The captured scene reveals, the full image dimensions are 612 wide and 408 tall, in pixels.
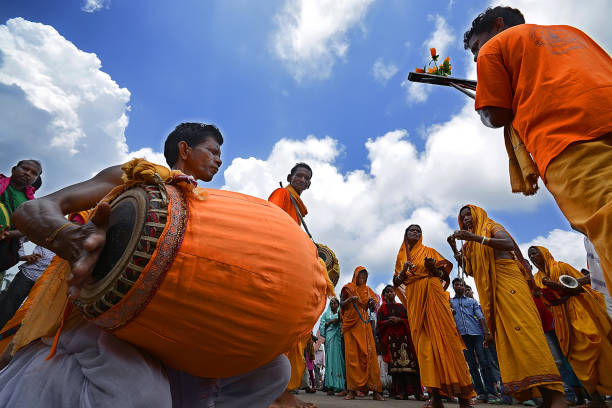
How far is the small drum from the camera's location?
5102mm

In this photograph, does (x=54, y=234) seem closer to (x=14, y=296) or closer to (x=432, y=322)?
(x=14, y=296)

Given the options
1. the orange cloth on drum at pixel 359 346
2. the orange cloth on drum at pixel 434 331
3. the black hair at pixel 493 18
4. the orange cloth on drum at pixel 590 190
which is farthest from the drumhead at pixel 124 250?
the orange cloth on drum at pixel 359 346

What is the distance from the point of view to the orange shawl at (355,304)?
26.7ft

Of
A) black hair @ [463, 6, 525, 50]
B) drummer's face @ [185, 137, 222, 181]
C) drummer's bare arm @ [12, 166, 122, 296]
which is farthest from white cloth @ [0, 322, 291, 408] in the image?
black hair @ [463, 6, 525, 50]

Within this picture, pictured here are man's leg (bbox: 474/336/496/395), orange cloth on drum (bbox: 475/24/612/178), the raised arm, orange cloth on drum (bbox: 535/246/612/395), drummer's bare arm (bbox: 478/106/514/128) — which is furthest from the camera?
man's leg (bbox: 474/336/496/395)

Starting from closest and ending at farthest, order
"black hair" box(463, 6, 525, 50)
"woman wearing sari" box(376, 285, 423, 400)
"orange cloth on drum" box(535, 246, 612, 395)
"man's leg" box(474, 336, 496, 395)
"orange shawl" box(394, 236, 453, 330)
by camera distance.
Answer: "black hair" box(463, 6, 525, 50), "orange cloth on drum" box(535, 246, 612, 395), "orange shawl" box(394, 236, 453, 330), "man's leg" box(474, 336, 496, 395), "woman wearing sari" box(376, 285, 423, 400)

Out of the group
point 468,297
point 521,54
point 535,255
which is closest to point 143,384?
point 521,54

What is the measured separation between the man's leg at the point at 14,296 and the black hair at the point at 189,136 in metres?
2.97

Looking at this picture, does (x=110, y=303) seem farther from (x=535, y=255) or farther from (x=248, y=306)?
(x=535, y=255)

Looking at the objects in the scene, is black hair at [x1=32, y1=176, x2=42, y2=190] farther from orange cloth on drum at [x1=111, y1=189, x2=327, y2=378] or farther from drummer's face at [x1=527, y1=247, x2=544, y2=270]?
drummer's face at [x1=527, y1=247, x2=544, y2=270]

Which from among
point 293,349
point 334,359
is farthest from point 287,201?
point 334,359

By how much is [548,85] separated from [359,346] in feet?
23.3

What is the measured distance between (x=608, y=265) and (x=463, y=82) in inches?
76.5

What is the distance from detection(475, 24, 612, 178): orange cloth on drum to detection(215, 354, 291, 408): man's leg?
4.99ft
